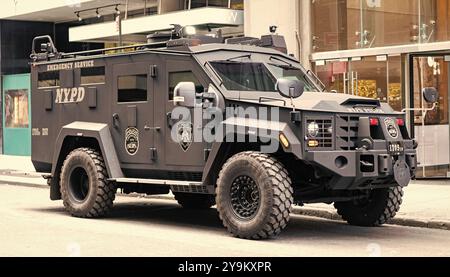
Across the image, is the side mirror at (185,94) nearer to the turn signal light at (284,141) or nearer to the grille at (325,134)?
the turn signal light at (284,141)

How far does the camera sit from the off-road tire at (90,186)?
1080 cm

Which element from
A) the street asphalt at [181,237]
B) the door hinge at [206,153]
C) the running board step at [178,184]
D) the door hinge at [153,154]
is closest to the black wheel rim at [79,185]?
the street asphalt at [181,237]

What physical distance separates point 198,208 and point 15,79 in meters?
17.4

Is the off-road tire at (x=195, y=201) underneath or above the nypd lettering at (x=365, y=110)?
underneath

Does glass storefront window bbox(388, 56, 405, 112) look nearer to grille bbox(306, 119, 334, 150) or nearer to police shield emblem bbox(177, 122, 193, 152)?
police shield emblem bbox(177, 122, 193, 152)

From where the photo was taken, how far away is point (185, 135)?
9.83 metres

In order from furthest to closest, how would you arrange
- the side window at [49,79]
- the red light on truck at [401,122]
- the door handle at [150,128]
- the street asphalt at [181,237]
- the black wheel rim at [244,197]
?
1. the side window at [49,79]
2. the door handle at [150,128]
3. the red light on truck at [401,122]
4. the black wheel rim at [244,197]
5. the street asphalt at [181,237]

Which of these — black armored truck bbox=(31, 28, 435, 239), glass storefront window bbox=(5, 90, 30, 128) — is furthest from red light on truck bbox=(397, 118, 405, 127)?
glass storefront window bbox=(5, 90, 30, 128)

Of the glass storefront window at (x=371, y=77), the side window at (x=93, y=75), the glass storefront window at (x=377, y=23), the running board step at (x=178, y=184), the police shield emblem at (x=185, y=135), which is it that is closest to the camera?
the running board step at (x=178, y=184)

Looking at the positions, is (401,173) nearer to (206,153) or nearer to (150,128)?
(206,153)

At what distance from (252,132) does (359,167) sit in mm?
1300

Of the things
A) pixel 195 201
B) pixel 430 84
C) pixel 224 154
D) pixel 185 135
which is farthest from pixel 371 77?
pixel 224 154

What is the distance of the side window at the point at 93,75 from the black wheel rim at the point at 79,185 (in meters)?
1.31

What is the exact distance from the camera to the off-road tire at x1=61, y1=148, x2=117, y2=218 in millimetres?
10805
